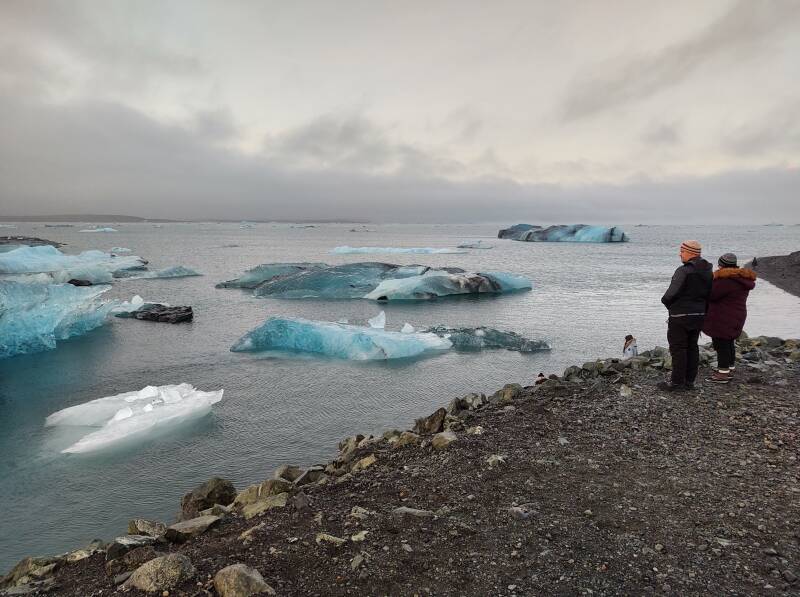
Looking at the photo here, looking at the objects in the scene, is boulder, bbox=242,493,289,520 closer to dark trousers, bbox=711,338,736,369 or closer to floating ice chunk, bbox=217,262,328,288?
dark trousers, bbox=711,338,736,369

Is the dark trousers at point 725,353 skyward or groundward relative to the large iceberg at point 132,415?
skyward

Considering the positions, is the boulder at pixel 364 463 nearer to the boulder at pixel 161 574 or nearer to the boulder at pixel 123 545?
the boulder at pixel 123 545

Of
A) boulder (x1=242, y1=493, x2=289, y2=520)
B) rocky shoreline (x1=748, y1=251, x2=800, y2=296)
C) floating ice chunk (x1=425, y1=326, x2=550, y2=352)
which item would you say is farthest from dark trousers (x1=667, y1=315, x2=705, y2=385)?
rocky shoreline (x1=748, y1=251, x2=800, y2=296)

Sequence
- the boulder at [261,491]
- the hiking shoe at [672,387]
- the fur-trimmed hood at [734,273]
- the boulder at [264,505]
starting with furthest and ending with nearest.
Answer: the hiking shoe at [672,387] → the fur-trimmed hood at [734,273] → the boulder at [261,491] → the boulder at [264,505]

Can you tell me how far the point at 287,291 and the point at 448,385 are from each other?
1150 centimetres

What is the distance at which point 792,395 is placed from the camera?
205 inches

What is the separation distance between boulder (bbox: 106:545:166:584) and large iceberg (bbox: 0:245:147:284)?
722 inches

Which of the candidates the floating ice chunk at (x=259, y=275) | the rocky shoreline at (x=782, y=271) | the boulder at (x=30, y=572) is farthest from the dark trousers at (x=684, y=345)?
the rocky shoreline at (x=782, y=271)

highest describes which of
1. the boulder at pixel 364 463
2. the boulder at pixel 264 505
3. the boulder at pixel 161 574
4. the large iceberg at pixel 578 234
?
the large iceberg at pixel 578 234

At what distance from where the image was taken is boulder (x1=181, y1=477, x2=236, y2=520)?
400 cm

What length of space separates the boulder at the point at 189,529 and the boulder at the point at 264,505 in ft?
0.63

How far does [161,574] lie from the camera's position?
2.53 metres

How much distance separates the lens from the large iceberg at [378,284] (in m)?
17.4

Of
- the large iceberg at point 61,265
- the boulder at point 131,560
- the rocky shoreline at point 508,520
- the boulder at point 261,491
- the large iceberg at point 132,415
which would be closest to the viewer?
the rocky shoreline at point 508,520
